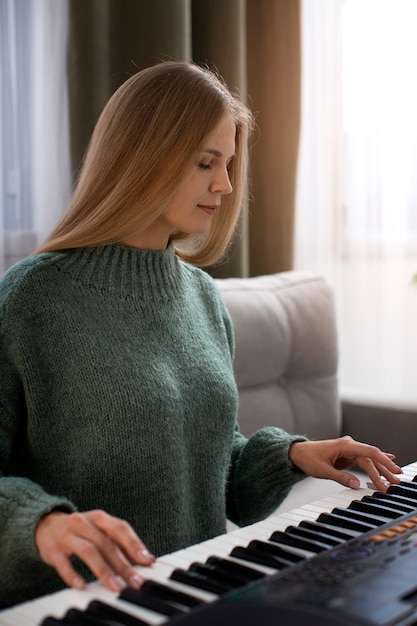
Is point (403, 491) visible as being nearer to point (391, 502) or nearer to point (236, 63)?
point (391, 502)

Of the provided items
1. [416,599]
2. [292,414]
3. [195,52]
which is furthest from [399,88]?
[416,599]

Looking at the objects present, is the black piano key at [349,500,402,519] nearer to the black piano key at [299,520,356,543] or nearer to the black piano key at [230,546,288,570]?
the black piano key at [299,520,356,543]

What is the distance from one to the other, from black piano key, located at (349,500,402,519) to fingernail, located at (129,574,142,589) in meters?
0.33

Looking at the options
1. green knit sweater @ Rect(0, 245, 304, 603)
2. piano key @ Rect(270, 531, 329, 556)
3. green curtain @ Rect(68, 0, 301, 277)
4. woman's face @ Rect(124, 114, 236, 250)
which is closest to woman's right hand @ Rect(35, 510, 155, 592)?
piano key @ Rect(270, 531, 329, 556)

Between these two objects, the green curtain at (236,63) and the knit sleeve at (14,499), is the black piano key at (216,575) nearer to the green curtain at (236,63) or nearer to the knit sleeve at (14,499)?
the knit sleeve at (14,499)

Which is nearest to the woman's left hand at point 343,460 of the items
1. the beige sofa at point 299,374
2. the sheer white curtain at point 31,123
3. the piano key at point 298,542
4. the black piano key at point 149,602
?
the piano key at point 298,542

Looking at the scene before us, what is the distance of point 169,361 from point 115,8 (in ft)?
4.39

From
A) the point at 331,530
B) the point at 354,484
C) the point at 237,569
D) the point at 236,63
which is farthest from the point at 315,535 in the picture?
the point at 236,63

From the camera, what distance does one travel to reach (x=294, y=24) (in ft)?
9.25

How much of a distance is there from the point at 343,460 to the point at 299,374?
973 millimetres

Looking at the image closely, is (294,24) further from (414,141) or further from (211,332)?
(211,332)

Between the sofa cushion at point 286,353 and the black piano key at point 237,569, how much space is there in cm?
118

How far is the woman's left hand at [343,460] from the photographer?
116 cm

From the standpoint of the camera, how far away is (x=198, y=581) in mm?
788
